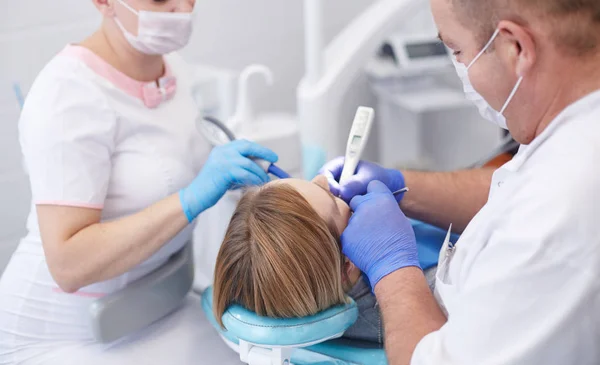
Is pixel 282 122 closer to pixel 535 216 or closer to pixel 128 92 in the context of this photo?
pixel 128 92

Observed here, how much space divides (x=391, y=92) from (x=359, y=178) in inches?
52.3

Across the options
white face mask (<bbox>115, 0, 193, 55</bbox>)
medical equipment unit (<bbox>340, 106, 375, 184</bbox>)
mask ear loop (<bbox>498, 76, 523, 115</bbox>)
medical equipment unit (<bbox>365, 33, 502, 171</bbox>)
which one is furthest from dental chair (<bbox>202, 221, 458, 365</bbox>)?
medical equipment unit (<bbox>365, 33, 502, 171</bbox>)

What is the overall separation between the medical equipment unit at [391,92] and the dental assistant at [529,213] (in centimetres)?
113

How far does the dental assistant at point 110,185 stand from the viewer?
1.35m

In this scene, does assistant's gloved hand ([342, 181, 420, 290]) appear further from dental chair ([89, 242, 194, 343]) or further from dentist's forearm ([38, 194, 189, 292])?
dental chair ([89, 242, 194, 343])

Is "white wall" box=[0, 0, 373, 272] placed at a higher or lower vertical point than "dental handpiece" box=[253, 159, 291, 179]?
lower

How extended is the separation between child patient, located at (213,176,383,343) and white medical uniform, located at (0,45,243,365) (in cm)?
26

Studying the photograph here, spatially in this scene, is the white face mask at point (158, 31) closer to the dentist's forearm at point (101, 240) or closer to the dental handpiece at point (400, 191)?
the dentist's forearm at point (101, 240)

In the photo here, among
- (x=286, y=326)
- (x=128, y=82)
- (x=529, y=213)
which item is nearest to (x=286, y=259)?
(x=286, y=326)

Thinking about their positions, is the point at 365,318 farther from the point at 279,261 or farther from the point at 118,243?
the point at 118,243

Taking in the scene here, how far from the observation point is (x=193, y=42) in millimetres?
2650

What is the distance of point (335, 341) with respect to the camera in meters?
1.37

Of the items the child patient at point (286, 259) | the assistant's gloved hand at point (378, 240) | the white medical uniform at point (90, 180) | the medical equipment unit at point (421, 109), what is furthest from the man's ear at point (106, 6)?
the medical equipment unit at point (421, 109)

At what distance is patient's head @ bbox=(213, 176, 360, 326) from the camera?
48.0 inches
